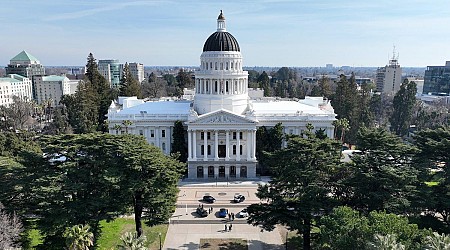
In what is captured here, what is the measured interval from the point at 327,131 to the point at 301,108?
7.52m

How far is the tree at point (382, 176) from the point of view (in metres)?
32.0

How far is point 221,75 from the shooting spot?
6438 cm

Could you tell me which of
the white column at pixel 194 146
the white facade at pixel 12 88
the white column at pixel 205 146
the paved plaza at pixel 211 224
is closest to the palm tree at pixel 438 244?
the paved plaza at pixel 211 224

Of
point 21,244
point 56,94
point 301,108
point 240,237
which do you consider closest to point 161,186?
point 240,237

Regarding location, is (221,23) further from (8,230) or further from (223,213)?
(8,230)

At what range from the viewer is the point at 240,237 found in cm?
3981

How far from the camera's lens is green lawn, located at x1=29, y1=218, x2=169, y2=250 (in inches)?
1478

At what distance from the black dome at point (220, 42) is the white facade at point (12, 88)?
110 meters

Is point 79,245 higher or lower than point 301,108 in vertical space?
lower

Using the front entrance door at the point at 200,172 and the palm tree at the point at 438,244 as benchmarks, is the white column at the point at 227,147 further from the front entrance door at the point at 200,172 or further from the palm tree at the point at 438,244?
the palm tree at the point at 438,244

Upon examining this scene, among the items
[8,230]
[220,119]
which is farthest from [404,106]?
[8,230]

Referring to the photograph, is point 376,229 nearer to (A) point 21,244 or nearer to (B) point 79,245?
(B) point 79,245

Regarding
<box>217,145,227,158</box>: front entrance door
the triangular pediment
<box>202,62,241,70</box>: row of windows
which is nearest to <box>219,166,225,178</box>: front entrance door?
<box>217,145,227,158</box>: front entrance door

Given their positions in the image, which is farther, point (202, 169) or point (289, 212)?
point (202, 169)
